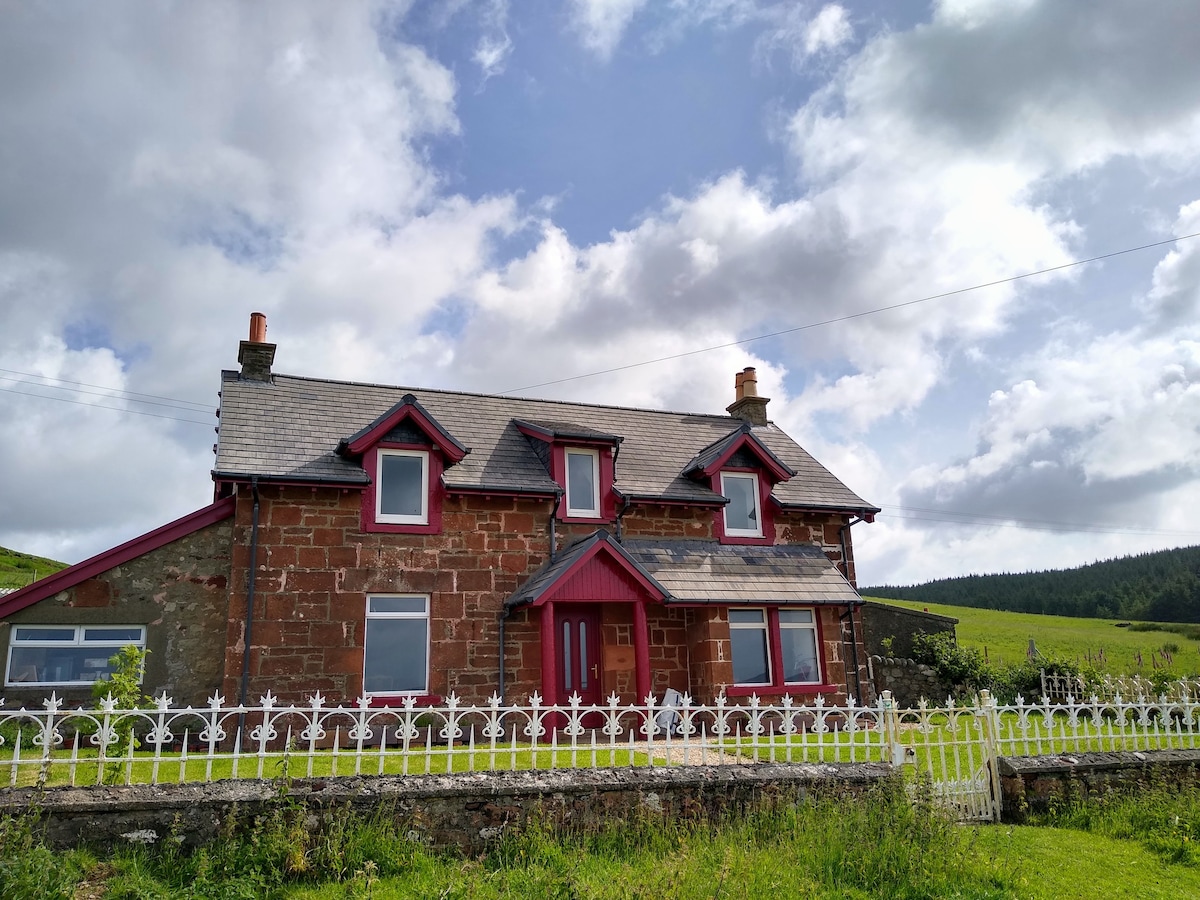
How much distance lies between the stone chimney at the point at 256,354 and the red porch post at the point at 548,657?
27.5 feet

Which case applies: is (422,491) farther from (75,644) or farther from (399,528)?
(75,644)

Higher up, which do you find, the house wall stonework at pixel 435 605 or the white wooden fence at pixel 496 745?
the house wall stonework at pixel 435 605

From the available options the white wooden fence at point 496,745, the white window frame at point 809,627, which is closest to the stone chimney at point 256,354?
the white wooden fence at point 496,745

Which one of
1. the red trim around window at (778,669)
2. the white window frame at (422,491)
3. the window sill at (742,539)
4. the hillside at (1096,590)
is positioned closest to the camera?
the white window frame at (422,491)

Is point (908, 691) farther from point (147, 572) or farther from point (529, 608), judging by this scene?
point (147, 572)

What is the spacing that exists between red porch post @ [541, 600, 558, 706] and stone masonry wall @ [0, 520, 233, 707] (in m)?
5.73

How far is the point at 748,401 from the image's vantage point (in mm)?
23922

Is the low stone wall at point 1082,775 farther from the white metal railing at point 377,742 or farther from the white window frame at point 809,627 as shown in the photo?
the white window frame at point 809,627

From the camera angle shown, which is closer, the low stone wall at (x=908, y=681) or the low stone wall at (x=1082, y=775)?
the low stone wall at (x=1082, y=775)

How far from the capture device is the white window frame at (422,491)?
16.6 metres

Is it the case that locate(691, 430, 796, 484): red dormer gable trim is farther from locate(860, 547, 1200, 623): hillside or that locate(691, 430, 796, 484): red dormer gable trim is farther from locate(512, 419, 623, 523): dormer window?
locate(860, 547, 1200, 623): hillside

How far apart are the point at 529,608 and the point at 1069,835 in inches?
385

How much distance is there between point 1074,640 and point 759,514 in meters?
36.2

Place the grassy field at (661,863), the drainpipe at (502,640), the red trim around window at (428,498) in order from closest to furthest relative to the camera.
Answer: the grassy field at (661,863)
the drainpipe at (502,640)
the red trim around window at (428,498)
